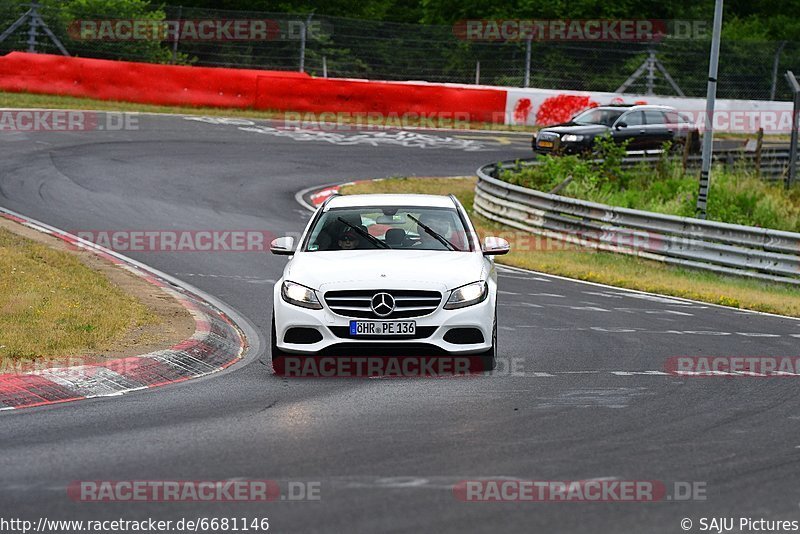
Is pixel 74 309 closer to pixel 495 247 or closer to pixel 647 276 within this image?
pixel 495 247

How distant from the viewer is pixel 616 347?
43.1 ft

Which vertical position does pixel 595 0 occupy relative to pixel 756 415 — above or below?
above

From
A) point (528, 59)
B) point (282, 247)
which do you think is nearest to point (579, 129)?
point (528, 59)

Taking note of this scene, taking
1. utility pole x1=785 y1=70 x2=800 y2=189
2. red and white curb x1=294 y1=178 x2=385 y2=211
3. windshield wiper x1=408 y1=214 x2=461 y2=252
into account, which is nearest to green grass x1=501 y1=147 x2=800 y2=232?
utility pole x1=785 y1=70 x2=800 y2=189

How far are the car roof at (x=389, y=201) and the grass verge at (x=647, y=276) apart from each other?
7.17 m

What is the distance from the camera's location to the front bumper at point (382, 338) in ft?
34.2

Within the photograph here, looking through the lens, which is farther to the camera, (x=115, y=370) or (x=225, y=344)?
(x=225, y=344)

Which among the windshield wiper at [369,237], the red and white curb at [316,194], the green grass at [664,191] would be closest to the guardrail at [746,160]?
the green grass at [664,191]

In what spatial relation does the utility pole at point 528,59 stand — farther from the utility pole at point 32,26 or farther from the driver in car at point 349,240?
the driver in car at point 349,240

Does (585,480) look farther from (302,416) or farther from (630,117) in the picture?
(630,117)

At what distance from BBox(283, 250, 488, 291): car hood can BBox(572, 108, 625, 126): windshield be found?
23.1m

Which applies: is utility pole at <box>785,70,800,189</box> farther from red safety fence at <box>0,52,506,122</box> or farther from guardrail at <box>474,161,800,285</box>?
red safety fence at <box>0,52,506,122</box>

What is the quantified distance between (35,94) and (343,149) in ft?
30.5

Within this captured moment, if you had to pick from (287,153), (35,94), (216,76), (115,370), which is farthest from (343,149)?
(115,370)
